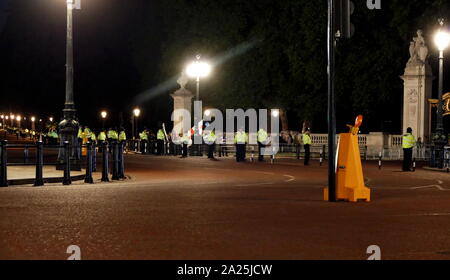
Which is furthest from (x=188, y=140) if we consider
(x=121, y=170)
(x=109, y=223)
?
(x=109, y=223)

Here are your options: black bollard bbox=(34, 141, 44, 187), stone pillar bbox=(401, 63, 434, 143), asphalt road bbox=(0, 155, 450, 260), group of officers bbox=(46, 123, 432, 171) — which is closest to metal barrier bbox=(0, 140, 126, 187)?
black bollard bbox=(34, 141, 44, 187)

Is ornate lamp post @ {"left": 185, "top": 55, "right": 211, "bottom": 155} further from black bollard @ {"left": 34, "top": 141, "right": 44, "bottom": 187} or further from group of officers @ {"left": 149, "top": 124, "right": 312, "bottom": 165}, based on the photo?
black bollard @ {"left": 34, "top": 141, "right": 44, "bottom": 187}

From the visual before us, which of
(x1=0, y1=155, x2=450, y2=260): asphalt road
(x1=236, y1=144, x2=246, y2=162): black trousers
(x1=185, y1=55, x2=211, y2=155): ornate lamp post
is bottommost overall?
(x1=0, y1=155, x2=450, y2=260): asphalt road

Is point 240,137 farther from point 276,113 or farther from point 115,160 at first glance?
point 276,113

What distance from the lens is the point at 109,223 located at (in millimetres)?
12227

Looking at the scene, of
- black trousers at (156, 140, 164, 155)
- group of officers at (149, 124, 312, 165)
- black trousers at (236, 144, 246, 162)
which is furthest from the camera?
black trousers at (156, 140, 164, 155)

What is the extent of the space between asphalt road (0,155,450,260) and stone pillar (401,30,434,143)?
21.8 m

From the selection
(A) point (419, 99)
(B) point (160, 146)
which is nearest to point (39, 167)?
(A) point (419, 99)

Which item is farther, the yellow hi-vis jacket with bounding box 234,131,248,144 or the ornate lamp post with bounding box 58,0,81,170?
the yellow hi-vis jacket with bounding box 234,131,248,144

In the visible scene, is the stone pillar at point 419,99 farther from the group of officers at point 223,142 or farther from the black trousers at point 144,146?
the black trousers at point 144,146

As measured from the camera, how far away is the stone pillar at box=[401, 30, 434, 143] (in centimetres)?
4188

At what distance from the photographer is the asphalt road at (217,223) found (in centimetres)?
967

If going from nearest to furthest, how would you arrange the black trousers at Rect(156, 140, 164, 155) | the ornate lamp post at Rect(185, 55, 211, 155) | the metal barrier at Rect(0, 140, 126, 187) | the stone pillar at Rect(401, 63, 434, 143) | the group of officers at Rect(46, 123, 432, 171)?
the metal barrier at Rect(0, 140, 126, 187) < the group of officers at Rect(46, 123, 432, 171) < the stone pillar at Rect(401, 63, 434, 143) < the ornate lamp post at Rect(185, 55, 211, 155) < the black trousers at Rect(156, 140, 164, 155)
